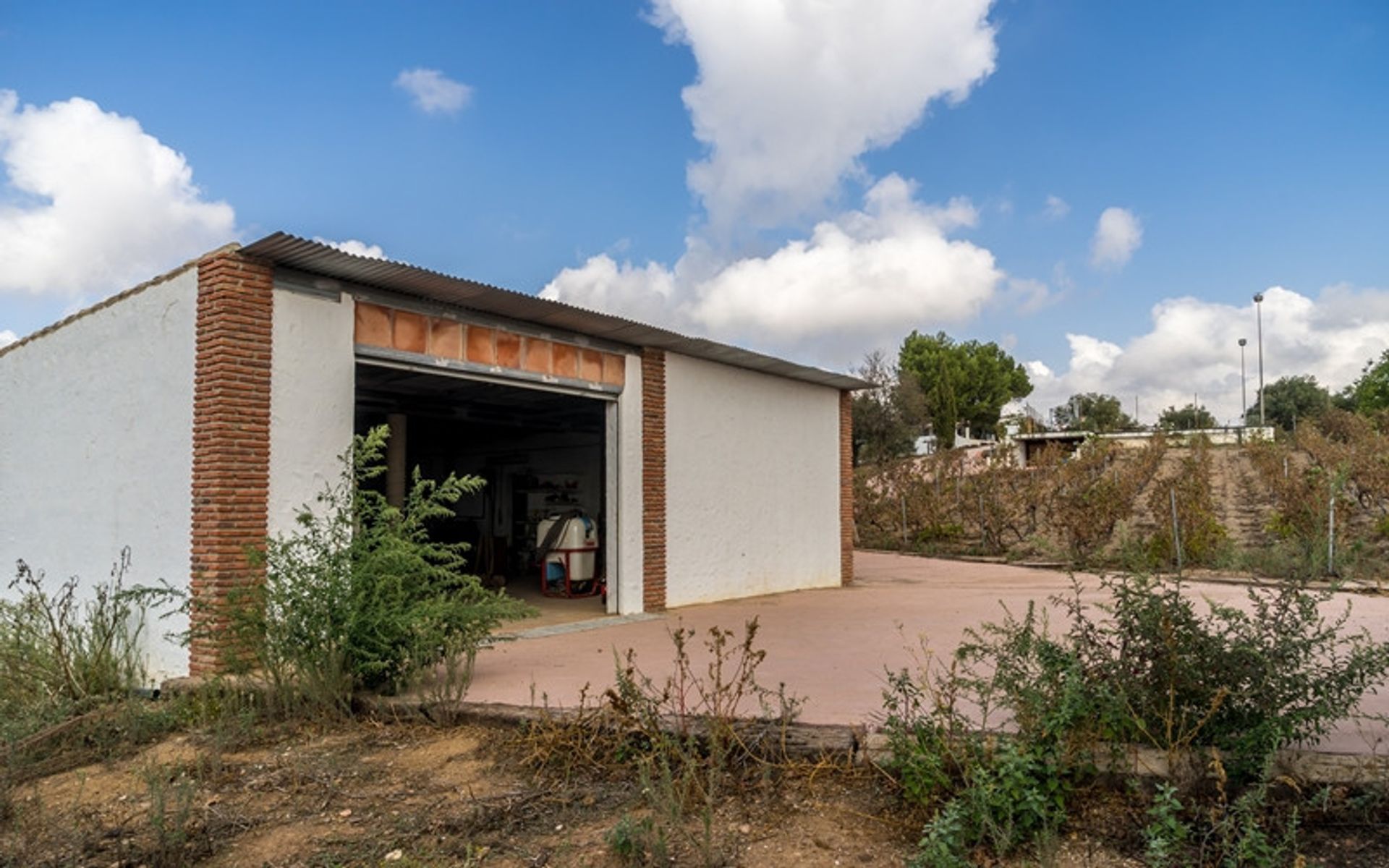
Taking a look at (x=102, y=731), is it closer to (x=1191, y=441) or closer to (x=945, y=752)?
(x=945, y=752)

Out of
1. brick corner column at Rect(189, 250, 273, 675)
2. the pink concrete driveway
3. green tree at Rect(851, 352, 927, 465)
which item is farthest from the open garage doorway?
green tree at Rect(851, 352, 927, 465)

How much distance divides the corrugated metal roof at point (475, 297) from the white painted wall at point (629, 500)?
70cm

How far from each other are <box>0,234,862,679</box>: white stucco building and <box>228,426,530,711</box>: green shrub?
79cm

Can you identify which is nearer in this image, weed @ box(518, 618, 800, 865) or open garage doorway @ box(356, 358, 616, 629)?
weed @ box(518, 618, 800, 865)

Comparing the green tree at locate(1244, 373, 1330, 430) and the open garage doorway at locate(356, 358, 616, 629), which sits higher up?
the green tree at locate(1244, 373, 1330, 430)

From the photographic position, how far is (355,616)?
566 centimetres

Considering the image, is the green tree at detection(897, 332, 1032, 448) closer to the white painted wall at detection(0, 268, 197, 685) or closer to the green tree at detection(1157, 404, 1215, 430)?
the green tree at detection(1157, 404, 1215, 430)

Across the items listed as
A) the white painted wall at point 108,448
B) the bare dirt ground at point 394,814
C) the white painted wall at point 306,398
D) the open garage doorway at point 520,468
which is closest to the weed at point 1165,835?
the bare dirt ground at point 394,814

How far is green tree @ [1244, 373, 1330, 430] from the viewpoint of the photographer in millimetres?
52531

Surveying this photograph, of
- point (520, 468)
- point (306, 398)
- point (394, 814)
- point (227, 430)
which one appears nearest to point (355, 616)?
point (394, 814)

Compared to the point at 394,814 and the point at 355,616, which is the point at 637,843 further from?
the point at 355,616

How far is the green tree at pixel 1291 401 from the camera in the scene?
52.5 m

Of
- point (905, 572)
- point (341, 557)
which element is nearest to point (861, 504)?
point (905, 572)

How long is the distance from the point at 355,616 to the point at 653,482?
214 inches
